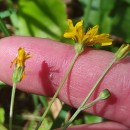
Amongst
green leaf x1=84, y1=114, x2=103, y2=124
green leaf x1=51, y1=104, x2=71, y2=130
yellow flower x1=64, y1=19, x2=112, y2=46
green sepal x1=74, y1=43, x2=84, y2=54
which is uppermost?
yellow flower x1=64, y1=19, x2=112, y2=46

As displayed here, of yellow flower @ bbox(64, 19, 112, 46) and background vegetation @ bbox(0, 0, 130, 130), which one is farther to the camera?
background vegetation @ bbox(0, 0, 130, 130)

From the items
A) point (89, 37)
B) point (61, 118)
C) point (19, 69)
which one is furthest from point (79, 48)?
point (61, 118)

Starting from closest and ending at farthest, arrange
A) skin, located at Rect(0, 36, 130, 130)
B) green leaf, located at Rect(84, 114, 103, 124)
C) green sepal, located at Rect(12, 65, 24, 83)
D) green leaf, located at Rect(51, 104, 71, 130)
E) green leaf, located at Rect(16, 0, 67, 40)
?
green sepal, located at Rect(12, 65, 24, 83), skin, located at Rect(0, 36, 130, 130), green leaf, located at Rect(51, 104, 71, 130), green leaf, located at Rect(84, 114, 103, 124), green leaf, located at Rect(16, 0, 67, 40)

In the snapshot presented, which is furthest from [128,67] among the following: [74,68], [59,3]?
[59,3]

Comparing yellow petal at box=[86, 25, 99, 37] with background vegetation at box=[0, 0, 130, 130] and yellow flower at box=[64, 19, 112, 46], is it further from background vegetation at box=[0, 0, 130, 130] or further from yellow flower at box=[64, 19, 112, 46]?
background vegetation at box=[0, 0, 130, 130]

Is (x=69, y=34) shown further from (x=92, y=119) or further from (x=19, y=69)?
Answer: (x=92, y=119)

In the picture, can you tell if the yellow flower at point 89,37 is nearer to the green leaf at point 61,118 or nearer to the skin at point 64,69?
the skin at point 64,69

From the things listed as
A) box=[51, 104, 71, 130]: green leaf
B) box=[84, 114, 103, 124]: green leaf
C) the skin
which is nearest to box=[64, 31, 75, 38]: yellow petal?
the skin
